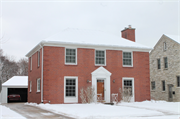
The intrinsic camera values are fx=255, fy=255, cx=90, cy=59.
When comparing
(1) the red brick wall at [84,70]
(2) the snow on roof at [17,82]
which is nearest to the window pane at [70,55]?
(1) the red brick wall at [84,70]

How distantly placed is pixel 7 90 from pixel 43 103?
10.7 m

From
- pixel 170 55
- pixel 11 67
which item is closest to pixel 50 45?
pixel 170 55

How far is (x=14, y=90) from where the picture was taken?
31984 millimetres

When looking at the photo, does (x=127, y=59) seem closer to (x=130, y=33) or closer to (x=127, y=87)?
(x=127, y=87)

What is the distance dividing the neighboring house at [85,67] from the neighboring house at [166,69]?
7.86m

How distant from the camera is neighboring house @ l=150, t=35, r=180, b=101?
3131 centimetres

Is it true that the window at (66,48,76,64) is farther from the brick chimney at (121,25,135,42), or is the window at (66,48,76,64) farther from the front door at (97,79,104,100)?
the brick chimney at (121,25,135,42)

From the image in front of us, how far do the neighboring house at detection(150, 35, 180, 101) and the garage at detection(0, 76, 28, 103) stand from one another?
17.5m

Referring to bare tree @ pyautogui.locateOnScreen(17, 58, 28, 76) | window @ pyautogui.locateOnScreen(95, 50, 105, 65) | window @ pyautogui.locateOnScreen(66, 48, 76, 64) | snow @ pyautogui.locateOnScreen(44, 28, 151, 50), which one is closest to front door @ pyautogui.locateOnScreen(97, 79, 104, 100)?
window @ pyautogui.locateOnScreen(95, 50, 105, 65)

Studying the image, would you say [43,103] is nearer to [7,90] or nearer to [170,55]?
[7,90]

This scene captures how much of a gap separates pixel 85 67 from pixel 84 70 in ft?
0.97

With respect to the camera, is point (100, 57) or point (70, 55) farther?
point (100, 57)

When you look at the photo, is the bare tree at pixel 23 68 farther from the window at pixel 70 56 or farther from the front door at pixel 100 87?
the front door at pixel 100 87

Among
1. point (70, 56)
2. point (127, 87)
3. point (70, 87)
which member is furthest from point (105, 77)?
point (70, 56)
